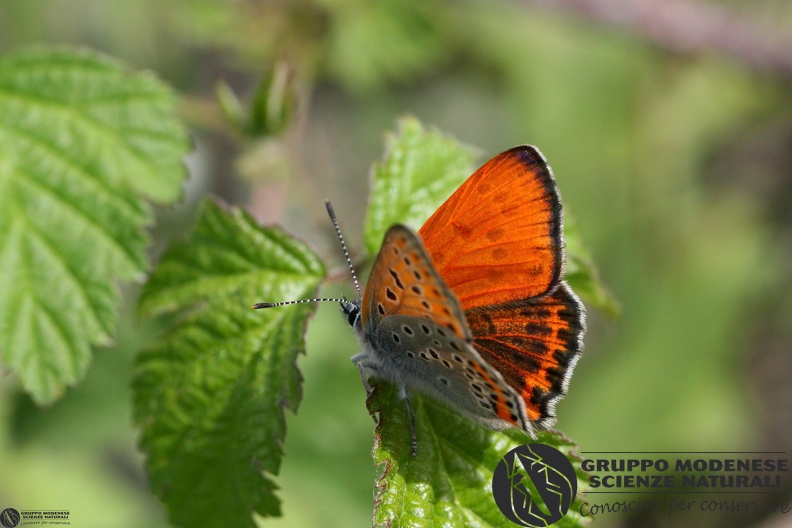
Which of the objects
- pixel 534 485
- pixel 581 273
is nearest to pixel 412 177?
pixel 581 273

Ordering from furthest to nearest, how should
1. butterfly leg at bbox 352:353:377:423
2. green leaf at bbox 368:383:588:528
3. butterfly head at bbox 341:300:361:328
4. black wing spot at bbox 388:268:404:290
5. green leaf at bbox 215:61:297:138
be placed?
green leaf at bbox 215:61:297:138 → butterfly head at bbox 341:300:361:328 → butterfly leg at bbox 352:353:377:423 → green leaf at bbox 368:383:588:528 → black wing spot at bbox 388:268:404:290

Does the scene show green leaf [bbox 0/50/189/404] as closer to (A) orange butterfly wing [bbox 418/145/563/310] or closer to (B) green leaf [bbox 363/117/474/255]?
(B) green leaf [bbox 363/117/474/255]

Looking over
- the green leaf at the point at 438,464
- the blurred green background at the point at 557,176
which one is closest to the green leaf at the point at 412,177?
the green leaf at the point at 438,464

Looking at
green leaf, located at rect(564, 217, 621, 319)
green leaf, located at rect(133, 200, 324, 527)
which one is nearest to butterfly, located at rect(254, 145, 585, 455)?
green leaf, located at rect(133, 200, 324, 527)

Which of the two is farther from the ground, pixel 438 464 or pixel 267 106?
pixel 267 106

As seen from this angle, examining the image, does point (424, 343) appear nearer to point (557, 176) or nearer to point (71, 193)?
point (71, 193)

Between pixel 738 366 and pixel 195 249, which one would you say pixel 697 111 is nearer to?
pixel 738 366
